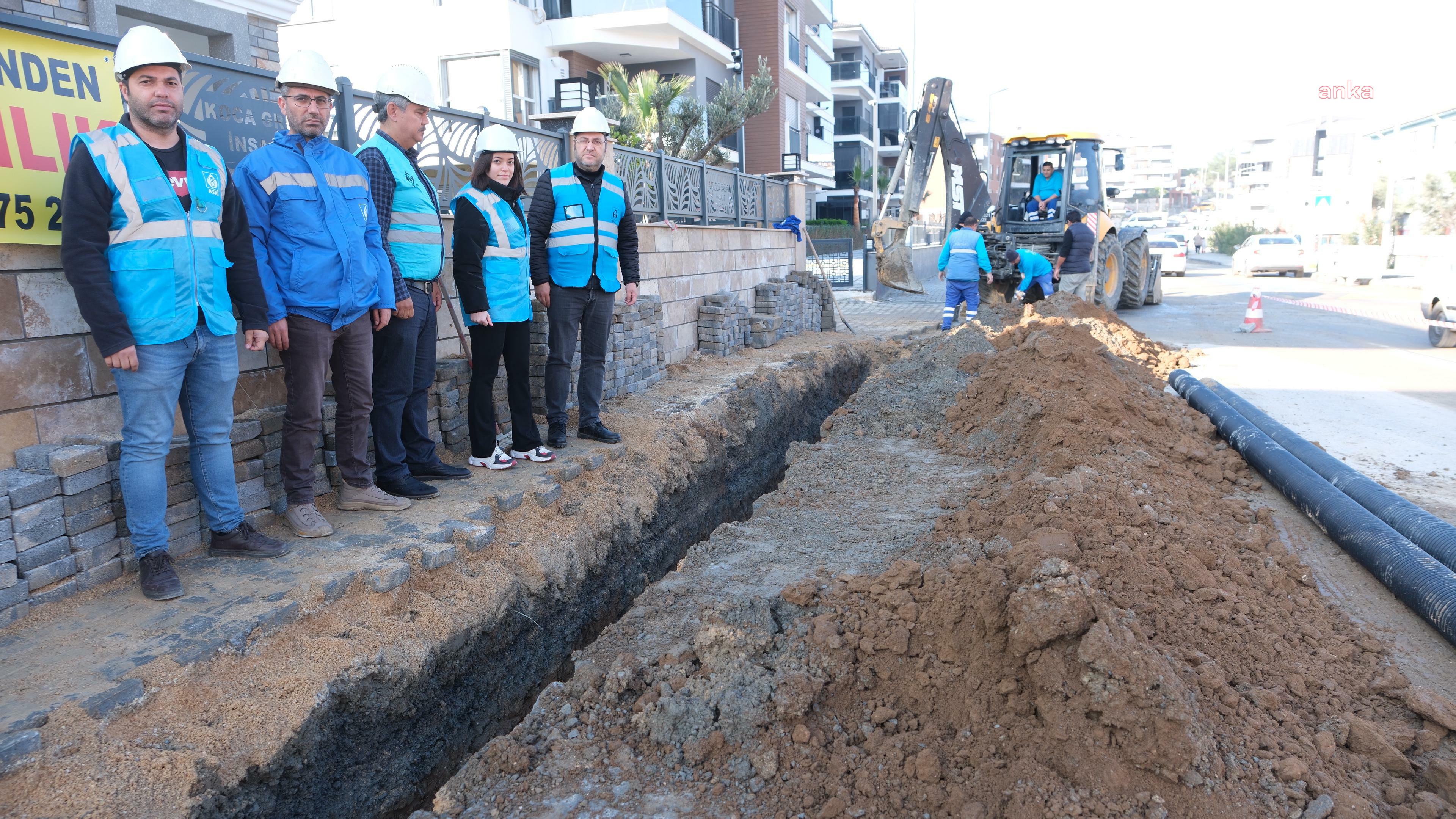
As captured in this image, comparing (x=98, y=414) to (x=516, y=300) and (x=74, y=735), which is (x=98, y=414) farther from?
(x=516, y=300)

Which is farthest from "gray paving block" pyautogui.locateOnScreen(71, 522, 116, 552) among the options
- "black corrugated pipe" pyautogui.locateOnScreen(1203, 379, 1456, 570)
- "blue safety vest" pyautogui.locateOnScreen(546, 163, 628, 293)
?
"black corrugated pipe" pyautogui.locateOnScreen(1203, 379, 1456, 570)

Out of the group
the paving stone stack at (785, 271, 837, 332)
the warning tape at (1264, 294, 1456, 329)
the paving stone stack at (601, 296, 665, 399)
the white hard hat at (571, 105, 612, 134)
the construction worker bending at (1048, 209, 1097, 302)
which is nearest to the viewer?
the white hard hat at (571, 105, 612, 134)

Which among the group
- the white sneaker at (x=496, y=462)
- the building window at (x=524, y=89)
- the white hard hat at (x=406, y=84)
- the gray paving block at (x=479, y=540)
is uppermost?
the building window at (x=524, y=89)

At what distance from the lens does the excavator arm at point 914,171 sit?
13.0 metres

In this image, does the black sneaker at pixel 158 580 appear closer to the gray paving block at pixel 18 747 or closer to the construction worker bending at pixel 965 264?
the gray paving block at pixel 18 747

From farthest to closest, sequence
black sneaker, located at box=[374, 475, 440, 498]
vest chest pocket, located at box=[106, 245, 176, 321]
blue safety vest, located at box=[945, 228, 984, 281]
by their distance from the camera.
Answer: blue safety vest, located at box=[945, 228, 984, 281], black sneaker, located at box=[374, 475, 440, 498], vest chest pocket, located at box=[106, 245, 176, 321]

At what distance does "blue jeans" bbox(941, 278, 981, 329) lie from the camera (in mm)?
11500

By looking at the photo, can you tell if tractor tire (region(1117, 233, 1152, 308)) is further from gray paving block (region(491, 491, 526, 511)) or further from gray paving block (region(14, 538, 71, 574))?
gray paving block (region(14, 538, 71, 574))

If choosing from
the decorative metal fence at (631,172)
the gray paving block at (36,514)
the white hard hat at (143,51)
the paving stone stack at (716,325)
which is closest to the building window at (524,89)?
the decorative metal fence at (631,172)

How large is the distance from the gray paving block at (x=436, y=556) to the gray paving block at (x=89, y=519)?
124 centimetres

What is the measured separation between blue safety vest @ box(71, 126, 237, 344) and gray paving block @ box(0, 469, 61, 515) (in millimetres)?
651

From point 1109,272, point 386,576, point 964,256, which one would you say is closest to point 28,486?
point 386,576

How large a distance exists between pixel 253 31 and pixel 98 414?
19.0 feet

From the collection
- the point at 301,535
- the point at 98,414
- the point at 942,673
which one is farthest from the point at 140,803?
the point at 942,673
